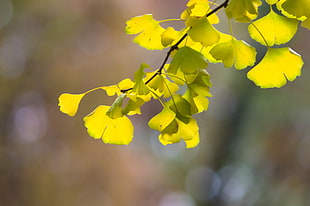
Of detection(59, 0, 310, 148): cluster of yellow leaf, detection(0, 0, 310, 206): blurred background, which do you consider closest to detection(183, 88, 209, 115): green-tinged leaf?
detection(59, 0, 310, 148): cluster of yellow leaf

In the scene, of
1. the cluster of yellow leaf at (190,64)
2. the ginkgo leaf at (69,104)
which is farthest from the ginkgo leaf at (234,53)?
the ginkgo leaf at (69,104)

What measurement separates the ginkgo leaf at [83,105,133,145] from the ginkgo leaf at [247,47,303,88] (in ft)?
0.32

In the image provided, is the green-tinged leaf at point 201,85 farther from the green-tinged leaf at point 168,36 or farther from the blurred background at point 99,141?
the blurred background at point 99,141

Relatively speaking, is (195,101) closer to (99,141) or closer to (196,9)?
(196,9)

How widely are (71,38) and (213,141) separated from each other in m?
0.81

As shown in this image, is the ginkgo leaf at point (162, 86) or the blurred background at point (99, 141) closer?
the ginkgo leaf at point (162, 86)

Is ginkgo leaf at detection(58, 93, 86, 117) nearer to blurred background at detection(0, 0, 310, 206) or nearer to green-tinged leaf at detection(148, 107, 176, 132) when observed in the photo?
green-tinged leaf at detection(148, 107, 176, 132)

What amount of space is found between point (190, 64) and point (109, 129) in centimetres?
8

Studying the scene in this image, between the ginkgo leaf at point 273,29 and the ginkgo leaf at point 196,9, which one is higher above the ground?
the ginkgo leaf at point 196,9

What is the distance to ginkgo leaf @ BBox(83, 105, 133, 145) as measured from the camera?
30cm

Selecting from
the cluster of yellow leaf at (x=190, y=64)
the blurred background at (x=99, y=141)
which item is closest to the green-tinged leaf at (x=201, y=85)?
the cluster of yellow leaf at (x=190, y=64)

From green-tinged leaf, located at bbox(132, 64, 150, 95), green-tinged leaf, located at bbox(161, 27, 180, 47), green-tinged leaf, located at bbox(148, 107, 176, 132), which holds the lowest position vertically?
green-tinged leaf, located at bbox(148, 107, 176, 132)

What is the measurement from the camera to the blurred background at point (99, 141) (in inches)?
64.7

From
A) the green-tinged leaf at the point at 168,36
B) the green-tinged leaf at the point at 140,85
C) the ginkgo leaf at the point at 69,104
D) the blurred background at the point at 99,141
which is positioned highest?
the green-tinged leaf at the point at 168,36
